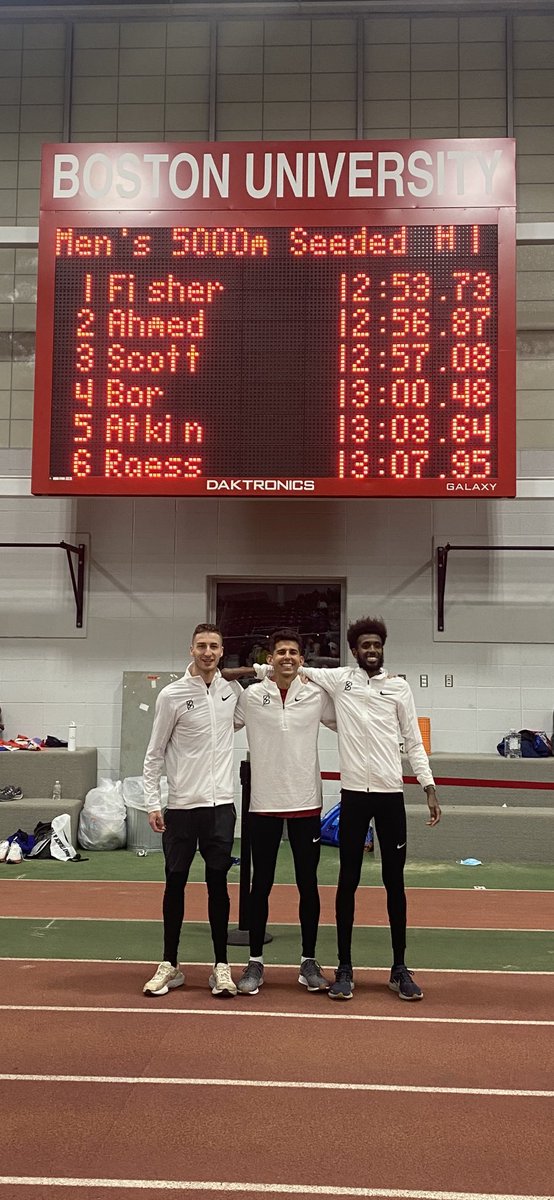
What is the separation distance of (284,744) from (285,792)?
0.20 meters

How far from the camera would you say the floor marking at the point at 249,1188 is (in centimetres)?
218

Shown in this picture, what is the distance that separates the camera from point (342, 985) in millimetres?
3619

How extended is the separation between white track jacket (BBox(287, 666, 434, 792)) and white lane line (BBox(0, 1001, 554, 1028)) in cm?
87

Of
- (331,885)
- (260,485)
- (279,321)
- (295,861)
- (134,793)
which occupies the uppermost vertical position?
(279,321)

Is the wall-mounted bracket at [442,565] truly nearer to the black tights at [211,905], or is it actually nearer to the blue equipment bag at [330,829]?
the blue equipment bag at [330,829]

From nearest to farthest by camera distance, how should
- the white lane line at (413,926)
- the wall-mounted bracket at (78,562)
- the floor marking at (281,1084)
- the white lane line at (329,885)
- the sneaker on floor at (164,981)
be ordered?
the floor marking at (281,1084) < the sneaker on floor at (164,981) < the white lane line at (413,926) < the white lane line at (329,885) < the wall-mounted bracket at (78,562)

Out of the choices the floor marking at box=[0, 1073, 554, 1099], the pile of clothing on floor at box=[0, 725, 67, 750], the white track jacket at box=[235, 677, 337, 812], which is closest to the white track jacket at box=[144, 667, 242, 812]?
the white track jacket at box=[235, 677, 337, 812]

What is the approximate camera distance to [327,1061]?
118 inches

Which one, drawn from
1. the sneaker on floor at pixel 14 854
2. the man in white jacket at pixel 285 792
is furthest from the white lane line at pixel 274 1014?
the sneaker on floor at pixel 14 854

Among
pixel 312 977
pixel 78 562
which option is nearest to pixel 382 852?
pixel 312 977

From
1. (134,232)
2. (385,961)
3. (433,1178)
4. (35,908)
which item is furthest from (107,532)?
(433,1178)

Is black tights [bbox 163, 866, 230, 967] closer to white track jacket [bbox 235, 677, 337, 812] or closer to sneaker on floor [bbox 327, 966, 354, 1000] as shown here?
white track jacket [bbox 235, 677, 337, 812]

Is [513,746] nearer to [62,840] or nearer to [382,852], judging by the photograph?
[62,840]

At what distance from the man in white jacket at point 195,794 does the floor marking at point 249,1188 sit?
139cm
